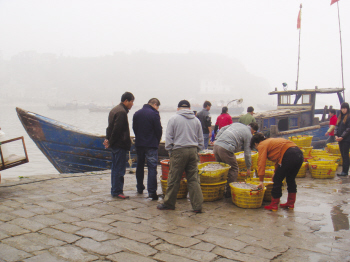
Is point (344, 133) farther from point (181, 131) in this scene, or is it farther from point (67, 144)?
point (67, 144)

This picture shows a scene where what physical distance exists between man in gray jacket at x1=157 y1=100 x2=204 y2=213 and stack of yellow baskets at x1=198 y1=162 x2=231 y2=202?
47cm

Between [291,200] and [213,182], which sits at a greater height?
[213,182]

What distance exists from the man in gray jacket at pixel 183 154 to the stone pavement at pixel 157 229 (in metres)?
0.24

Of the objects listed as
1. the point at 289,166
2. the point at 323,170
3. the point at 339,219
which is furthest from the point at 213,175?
the point at 323,170

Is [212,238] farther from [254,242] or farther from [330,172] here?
[330,172]

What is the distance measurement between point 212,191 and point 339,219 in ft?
6.60

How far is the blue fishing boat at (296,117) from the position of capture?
13695mm

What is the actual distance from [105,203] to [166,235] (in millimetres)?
1749

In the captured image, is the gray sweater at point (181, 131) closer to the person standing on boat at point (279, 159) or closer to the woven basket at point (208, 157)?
the person standing on boat at point (279, 159)

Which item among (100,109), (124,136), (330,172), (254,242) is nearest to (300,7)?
(330,172)

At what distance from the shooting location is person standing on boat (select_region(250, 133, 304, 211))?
473 cm

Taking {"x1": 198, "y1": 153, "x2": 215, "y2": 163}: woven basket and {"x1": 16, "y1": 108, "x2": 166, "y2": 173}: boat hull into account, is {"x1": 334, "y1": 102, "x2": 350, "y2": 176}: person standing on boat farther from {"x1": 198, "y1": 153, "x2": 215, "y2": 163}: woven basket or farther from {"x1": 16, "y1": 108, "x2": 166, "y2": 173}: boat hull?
{"x1": 16, "y1": 108, "x2": 166, "y2": 173}: boat hull

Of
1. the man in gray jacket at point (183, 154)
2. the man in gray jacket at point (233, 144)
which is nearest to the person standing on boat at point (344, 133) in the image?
the man in gray jacket at point (233, 144)

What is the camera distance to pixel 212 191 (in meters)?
5.39
